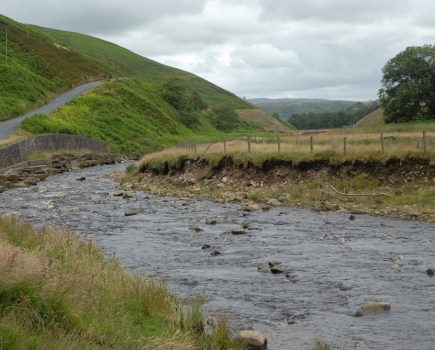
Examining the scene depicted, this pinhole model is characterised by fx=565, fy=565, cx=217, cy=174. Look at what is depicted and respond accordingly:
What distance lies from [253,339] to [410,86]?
2717 inches

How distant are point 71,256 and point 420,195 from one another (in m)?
18.9

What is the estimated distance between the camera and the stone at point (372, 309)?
11.6m

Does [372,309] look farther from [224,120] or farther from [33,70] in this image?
[224,120]

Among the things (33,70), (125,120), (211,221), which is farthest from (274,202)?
(33,70)

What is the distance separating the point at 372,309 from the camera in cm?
1171

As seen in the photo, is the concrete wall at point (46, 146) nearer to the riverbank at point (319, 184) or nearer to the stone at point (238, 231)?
the riverbank at point (319, 184)

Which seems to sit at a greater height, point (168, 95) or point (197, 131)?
point (168, 95)

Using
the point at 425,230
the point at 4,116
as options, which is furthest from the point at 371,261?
the point at 4,116

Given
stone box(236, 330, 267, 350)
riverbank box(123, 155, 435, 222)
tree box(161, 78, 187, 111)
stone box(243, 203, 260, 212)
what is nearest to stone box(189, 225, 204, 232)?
stone box(243, 203, 260, 212)

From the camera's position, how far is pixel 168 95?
120 metres

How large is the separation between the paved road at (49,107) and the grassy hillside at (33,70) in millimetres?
1330

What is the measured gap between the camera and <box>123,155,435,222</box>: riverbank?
88.1 feet

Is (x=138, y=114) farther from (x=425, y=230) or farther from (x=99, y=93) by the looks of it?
(x=425, y=230)

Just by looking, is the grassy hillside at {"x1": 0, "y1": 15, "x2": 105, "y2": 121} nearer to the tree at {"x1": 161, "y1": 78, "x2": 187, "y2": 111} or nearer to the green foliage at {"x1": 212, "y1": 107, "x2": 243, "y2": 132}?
the tree at {"x1": 161, "y1": 78, "x2": 187, "y2": 111}
